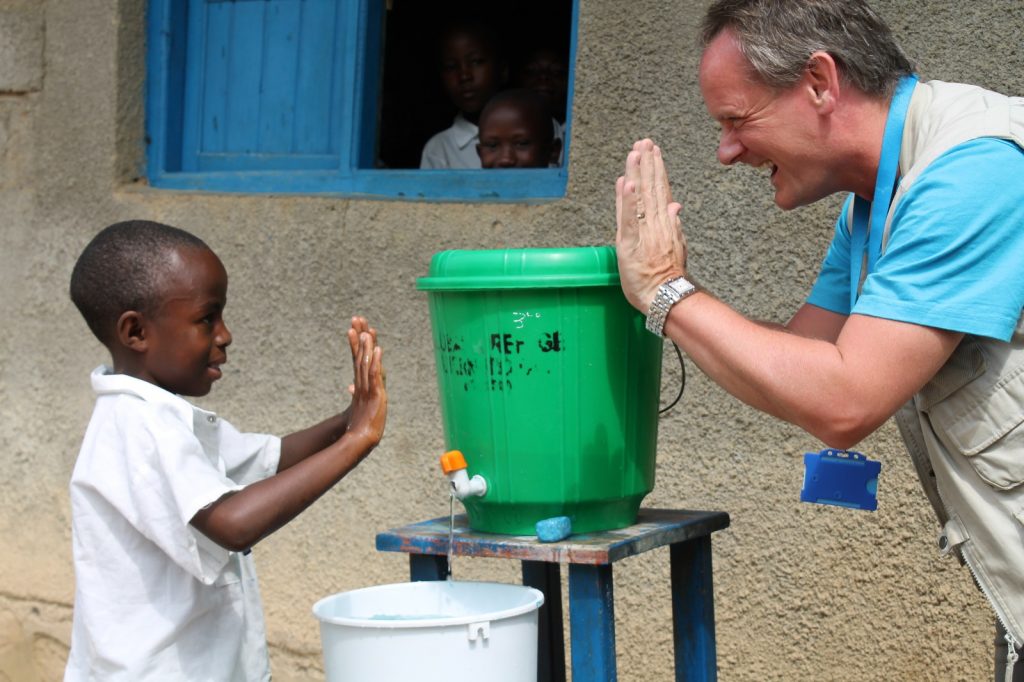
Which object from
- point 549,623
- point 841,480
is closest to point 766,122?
point 841,480

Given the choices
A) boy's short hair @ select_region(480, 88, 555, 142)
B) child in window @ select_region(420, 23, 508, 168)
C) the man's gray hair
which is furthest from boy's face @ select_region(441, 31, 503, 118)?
the man's gray hair

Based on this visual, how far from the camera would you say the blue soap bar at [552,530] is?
7.24 feet

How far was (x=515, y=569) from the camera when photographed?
3.66m

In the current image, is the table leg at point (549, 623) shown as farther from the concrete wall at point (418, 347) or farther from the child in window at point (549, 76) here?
the child in window at point (549, 76)

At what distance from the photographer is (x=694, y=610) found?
97.3 inches

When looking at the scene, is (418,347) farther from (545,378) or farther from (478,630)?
(478,630)

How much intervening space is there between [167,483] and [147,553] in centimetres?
18

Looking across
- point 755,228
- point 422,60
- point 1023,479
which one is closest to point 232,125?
point 422,60

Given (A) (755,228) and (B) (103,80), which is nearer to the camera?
(A) (755,228)

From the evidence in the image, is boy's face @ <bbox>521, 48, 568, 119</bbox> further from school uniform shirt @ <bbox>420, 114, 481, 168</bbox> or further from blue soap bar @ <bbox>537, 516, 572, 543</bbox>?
blue soap bar @ <bbox>537, 516, 572, 543</bbox>

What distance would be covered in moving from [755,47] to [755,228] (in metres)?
1.21

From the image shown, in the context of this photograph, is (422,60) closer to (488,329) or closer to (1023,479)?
(488,329)

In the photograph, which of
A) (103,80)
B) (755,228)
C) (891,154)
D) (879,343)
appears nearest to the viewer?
(879,343)

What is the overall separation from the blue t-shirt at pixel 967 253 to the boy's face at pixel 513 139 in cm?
245
